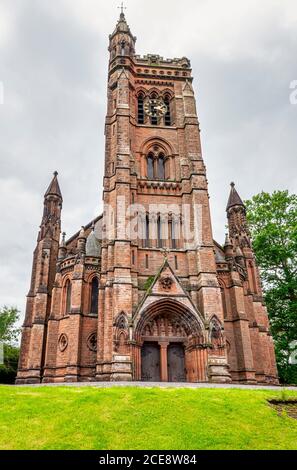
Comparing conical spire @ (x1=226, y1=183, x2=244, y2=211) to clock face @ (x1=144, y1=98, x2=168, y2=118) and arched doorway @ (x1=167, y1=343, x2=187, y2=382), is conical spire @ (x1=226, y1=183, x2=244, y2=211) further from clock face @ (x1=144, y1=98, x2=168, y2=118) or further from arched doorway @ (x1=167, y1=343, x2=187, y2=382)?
arched doorway @ (x1=167, y1=343, x2=187, y2=382)

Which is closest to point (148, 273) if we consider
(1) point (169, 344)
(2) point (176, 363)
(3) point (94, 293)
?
(3) point (94, 293)

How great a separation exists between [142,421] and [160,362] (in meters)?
13.3

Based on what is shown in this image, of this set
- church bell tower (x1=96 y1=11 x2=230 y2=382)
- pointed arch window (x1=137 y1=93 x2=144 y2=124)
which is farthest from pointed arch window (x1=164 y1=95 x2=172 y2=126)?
pointed arch window (x1=137 y1=93 x2=144 y2=124)

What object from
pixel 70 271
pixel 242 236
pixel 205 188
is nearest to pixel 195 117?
pixel 205 188

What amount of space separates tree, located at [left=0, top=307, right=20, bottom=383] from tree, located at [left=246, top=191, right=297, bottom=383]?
24.6 m

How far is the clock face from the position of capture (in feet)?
109

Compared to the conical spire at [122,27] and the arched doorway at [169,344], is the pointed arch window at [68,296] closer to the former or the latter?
the arched doorway at [169,344]

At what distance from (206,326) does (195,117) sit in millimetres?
17559

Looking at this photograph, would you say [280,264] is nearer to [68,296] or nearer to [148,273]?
[148,273]

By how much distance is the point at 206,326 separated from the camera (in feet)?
77.3

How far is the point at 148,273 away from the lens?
85.1ft

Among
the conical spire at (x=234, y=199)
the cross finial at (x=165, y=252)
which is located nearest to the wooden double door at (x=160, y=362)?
the cross finial at (x=165, y=252)

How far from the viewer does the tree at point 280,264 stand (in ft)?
105
